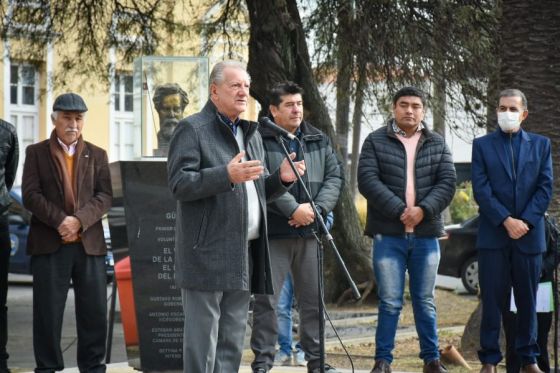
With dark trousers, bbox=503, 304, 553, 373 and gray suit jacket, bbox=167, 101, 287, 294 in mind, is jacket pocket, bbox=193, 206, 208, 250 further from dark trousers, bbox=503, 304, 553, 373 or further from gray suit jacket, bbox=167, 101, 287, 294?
dark trousers, bbox=503, 304, 553, 373

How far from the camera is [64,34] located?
16453 mm

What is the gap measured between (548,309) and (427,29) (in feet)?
18.5

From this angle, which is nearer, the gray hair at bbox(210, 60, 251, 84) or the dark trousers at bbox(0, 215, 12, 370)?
the gray hair at bbox(210, 60, 251, 84)

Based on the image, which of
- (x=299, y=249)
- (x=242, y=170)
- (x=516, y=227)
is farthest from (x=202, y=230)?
(x=516, y=227)

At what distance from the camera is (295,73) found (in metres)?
14.5

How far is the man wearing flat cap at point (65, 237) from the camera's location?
27.2 ft

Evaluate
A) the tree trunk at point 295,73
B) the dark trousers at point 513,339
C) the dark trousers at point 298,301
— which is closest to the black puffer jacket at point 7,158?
the dark trousers at point 298,301

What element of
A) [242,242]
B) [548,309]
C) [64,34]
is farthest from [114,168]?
[64,34]

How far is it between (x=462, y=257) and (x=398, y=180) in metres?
11.3

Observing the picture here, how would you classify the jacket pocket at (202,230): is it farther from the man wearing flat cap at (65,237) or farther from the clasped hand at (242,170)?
the man wearing flat cap at (65,237)

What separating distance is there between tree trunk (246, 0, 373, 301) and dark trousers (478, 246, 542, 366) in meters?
5.82

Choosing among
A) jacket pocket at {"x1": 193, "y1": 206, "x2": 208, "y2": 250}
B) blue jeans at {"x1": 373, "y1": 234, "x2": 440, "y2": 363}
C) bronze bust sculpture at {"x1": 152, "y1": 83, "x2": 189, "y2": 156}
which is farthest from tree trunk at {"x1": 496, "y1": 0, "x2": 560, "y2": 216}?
jacket pocket at {"x1": 193, "y1": 206, "x2": 208, "y2": 250}

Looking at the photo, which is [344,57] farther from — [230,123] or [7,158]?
[230,123]

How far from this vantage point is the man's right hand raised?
6180 millimetres
